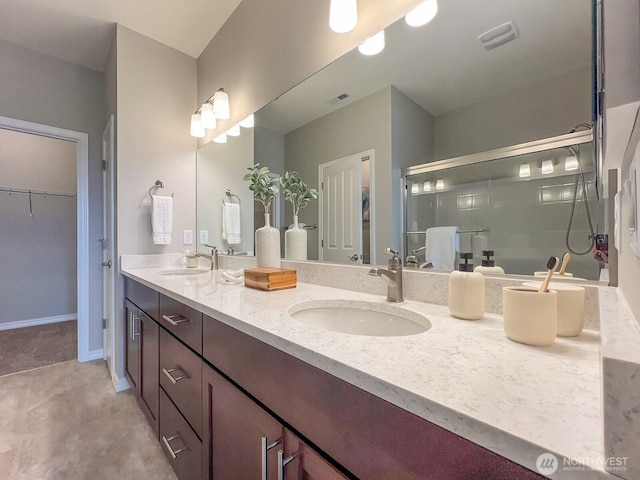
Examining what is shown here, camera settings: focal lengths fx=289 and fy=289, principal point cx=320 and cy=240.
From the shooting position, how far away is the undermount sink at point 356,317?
865mm

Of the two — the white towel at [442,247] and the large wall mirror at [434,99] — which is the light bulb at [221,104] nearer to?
the large wall mirror at [434,99]

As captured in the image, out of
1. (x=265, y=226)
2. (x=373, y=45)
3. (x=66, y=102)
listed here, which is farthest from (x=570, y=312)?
(x=66, y=102)

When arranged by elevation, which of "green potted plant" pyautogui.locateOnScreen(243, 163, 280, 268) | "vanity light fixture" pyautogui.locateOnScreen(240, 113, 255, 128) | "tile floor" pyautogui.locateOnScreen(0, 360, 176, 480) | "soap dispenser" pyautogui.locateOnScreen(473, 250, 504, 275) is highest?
"vanity light fixture" pyautogui.locateOnScreen(240, 113, 255, 128)

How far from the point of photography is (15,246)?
328cm

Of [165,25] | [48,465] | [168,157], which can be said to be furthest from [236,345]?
[165,25]

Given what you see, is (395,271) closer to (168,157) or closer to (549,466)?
(549,466)

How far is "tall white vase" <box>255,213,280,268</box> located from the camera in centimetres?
150

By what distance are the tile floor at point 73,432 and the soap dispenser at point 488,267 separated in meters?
1.51

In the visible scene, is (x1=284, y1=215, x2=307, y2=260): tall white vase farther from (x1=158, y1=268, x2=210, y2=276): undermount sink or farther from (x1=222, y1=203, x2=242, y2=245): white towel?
(x1=158, y1=268, x2=210, y2=276): undermount sink

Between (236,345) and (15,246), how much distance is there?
4.11 m

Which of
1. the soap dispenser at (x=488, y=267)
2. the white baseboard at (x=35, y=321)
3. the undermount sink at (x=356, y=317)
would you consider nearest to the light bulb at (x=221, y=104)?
the undermount sink at (x=356, y=317)

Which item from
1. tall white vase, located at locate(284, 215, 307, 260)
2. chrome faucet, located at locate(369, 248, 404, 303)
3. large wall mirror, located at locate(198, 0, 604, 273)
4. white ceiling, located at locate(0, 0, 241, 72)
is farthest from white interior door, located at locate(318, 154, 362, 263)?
white ceiling, located at locate(0, 0, 241, 72)

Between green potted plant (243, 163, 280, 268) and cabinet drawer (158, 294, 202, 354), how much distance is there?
48cm

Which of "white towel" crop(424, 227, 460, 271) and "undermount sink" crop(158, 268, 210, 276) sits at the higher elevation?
"white towel" crop(424, 227, 460, 271)
